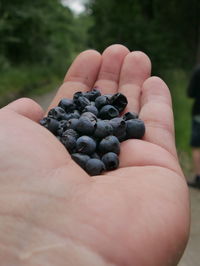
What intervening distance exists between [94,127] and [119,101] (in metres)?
0.32

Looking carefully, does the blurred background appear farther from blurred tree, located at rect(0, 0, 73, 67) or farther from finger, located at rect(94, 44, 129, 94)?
finger, located at rect(94, 44, 129, 94)

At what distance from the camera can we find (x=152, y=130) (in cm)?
219

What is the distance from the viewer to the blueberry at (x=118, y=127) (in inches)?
84.8

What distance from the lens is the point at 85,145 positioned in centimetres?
202

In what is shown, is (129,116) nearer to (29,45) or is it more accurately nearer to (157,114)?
(157,114)

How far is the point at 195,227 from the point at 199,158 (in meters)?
1.72

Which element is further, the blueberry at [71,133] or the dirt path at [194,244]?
the dirt path at [194,244]

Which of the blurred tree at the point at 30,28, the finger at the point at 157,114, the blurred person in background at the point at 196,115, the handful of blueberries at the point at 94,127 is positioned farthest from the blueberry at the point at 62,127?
the blurred tree at the point at 30,28

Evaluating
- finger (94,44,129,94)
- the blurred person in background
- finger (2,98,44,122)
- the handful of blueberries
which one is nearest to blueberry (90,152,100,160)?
the handful of blueberries

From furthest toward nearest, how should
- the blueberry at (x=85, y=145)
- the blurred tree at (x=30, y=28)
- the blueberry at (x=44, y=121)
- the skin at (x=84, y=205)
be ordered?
the blurred tree at (x=30, y=28) < the blueberry at (x=44, y=121) < the blueberry at (x=85, y=145) < the skin at (x=84, y=205)

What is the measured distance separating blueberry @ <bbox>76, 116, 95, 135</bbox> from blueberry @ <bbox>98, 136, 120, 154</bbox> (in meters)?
0.10

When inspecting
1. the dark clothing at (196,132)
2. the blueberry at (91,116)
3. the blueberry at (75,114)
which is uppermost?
the blueberry at (91,116)

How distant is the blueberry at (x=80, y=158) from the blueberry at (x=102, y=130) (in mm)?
170

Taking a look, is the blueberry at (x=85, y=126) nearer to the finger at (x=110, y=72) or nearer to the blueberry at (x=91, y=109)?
the blueberry at (x=91, y=109)
